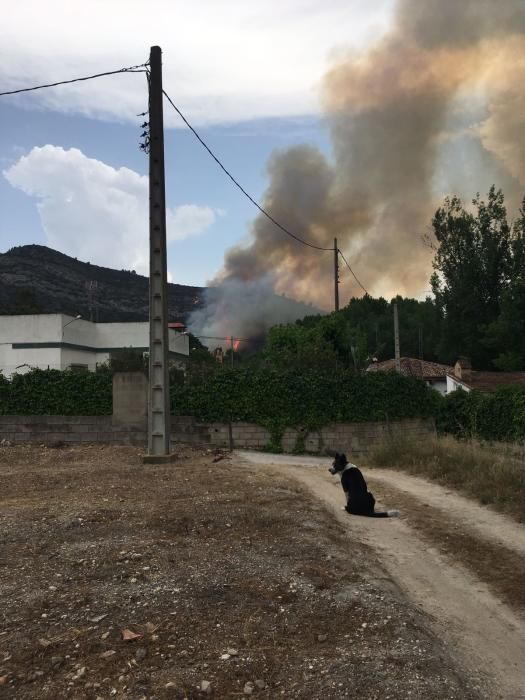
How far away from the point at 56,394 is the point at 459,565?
15.0 m

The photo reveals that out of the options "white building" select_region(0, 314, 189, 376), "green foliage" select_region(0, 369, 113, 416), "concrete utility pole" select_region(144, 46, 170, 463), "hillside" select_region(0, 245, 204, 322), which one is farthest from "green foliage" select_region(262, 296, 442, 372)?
"hillside" select_region(0, 245, 204, 322)

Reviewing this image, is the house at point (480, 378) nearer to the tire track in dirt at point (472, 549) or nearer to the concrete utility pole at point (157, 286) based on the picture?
the concrete utility pole at point (157, 286)

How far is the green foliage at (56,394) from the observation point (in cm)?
1806

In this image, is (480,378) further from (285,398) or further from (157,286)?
(157,286)

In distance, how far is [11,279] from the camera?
106 m

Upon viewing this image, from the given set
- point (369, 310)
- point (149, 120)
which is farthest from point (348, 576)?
point (369, 310)

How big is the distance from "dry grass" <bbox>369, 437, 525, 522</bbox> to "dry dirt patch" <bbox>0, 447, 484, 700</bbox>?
10.8 ft

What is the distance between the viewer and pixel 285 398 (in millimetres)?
18297

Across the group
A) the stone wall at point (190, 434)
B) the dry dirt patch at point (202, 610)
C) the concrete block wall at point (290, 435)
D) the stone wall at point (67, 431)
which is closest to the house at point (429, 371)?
the concrete block wall at point (290, 435)

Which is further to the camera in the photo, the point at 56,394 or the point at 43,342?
the point at 43,342

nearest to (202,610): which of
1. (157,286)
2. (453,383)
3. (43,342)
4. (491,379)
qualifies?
(157,286)

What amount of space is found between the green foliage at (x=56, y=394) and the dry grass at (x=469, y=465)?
895 cm

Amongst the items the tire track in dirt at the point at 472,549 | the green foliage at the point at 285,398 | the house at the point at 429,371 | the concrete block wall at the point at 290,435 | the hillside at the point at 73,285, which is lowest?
the tire track in dirt at the point at 472,549

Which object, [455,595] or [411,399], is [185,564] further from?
[411,399]
